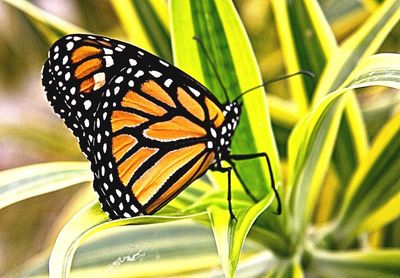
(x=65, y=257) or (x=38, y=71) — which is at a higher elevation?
(x=38, y=71)

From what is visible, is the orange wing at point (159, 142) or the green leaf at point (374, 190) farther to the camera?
the green leaf at point (374, 190)

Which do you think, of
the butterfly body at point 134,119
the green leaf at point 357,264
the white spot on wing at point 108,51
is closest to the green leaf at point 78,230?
the butterfly body at point 134,119

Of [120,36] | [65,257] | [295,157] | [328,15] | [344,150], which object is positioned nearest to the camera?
[65,257]

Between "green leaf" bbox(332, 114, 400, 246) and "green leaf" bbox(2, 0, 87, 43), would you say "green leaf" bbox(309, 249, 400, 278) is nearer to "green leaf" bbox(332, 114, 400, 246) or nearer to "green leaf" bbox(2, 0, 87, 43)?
"green leaf" bbox(332, 114, 400, 246)

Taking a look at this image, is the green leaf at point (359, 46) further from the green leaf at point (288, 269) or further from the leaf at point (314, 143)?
the green leaf at point (288, 269)

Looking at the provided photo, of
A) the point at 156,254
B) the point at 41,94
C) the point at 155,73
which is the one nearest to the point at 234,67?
the point at 155,73

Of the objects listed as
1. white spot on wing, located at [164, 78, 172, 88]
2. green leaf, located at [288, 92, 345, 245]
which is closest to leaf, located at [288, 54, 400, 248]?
green leaf, located at [288, 92, 345, 245]

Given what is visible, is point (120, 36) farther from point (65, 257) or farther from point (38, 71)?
point (65, 257)

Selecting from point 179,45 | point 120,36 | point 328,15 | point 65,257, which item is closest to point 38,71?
point 120,36
